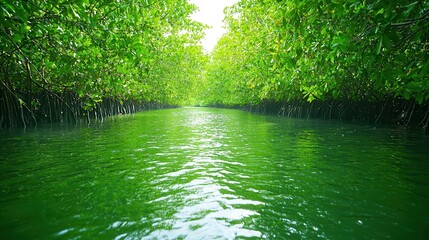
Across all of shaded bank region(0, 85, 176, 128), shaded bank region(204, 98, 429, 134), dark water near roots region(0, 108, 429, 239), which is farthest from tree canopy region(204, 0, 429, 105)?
shaded bank region(0, 85, 176, 128)

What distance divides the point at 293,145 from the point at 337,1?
16.6ft

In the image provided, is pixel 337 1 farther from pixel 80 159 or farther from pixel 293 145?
pixel 80 159

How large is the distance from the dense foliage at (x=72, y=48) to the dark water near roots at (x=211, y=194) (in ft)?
7.22

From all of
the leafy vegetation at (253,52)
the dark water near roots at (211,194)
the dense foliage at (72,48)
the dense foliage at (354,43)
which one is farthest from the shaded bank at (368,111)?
the dense foliage at (72,48)

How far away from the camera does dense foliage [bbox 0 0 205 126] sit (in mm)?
5797

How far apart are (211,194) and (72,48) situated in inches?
245

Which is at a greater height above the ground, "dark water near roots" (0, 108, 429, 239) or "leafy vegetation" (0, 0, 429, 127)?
"leafy vegetation" (0, 0, 429, 127)

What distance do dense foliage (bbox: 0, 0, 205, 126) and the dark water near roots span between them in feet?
7.22

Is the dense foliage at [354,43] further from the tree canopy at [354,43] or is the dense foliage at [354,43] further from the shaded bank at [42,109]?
the shaded bank at [42,109]

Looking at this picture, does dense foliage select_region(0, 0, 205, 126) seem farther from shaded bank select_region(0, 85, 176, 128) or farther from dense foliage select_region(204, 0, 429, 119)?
dense foliage select_region(204, 0, 429, 119)

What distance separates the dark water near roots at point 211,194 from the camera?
115 inches

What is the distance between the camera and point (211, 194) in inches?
156

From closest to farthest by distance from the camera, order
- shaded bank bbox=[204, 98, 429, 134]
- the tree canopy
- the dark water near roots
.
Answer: the dark water near roots → the tree canopy → shaded bank bbox=[204, 98, 429, 134]

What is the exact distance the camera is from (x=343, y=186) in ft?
14.5
